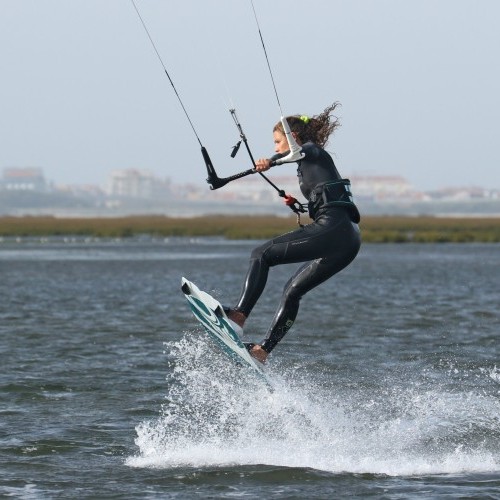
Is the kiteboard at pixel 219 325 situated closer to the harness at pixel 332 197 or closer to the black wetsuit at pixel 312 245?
the black wetsuit at pixel 312 245

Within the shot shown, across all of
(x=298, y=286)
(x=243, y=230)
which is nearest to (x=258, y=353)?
(x=298, y=286)

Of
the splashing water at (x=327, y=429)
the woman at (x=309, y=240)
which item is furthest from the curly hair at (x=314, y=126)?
the splashing water at (x=327, y=429)

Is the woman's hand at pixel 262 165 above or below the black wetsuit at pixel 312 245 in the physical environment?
above

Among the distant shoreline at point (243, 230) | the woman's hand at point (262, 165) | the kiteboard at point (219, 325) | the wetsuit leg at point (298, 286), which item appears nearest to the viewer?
the woman's hand at point (262, 165)

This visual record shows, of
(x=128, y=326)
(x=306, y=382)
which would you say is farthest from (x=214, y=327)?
(x=128, y=326)

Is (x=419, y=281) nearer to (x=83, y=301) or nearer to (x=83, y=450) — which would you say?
(x=83, y=301)

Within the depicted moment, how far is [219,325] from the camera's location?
1042 centimetres

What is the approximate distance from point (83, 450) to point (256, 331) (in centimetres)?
1130

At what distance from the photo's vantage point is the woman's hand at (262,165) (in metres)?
9.93

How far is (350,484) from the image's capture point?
9.92 m

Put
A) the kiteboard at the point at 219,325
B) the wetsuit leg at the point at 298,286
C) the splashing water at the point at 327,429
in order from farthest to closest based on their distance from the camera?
the splashing water at the point at 327,429, the wetsuit leg at the point at 298,286, the kiteboard at the point at 219,325

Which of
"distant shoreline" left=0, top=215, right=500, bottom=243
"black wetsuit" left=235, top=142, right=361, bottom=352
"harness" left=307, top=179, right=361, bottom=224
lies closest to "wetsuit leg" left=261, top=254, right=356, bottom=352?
"black wetsuit" left=235, top=142, right=361, bottom=352

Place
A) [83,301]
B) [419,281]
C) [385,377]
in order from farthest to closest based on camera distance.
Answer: [419,281] < [83,301] < [385,377]

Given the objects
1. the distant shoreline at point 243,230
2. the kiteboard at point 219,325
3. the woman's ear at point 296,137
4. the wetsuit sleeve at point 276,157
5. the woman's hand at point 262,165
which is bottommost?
the distant shoreline at point 243,230
